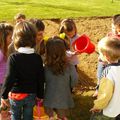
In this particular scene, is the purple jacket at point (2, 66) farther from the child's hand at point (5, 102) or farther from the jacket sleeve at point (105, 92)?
the jacket sleeve at point (105, 92)

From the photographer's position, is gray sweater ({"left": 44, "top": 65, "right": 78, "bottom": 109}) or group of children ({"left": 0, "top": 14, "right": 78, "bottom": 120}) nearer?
group of children ({"left": 0, "top": 14, "right": 78, "bottom": 120})

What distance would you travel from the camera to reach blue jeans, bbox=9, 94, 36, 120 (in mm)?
4141

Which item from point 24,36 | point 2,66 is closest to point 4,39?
point 2,66

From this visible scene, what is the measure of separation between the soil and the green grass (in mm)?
849

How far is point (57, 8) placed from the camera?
38.8ft

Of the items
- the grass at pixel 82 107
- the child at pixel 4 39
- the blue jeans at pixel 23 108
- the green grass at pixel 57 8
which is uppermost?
the child at pixel 4 39

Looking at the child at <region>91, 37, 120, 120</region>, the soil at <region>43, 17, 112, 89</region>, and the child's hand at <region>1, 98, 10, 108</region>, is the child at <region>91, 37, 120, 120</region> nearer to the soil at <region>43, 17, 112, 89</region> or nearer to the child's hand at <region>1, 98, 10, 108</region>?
the child's hand at <region>1, 98, 10, 108</region>

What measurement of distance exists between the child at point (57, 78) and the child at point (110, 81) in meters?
0.44

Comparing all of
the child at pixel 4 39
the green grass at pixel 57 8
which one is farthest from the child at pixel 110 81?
the green grass at pixel 57 8

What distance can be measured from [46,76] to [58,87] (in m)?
0.18

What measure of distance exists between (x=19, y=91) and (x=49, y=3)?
8922mm

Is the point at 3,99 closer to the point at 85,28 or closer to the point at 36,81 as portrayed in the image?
the point at 36,81

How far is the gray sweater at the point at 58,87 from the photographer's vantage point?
14.0 ft

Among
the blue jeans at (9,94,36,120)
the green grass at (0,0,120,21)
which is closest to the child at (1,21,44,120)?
the blue jeans at (9,94,36,120)
